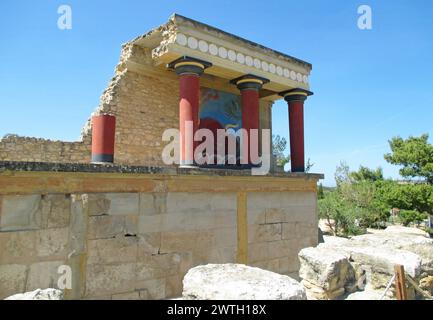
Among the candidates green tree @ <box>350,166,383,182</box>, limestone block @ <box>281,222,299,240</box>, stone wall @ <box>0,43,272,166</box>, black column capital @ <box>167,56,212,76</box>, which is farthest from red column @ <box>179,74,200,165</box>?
green tree @ <box>350,166,383,182</box>

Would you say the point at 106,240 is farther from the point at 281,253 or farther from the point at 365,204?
the point at 365,204

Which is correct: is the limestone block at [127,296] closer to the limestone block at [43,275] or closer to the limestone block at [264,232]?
the limestone block at [43,275]

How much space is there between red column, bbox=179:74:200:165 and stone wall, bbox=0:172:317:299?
66.3 inches

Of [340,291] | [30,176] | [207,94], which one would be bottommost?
[340,291]

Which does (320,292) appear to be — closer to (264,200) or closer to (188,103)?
(264,200)

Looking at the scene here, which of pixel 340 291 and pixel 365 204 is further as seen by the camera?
pixel 365 204

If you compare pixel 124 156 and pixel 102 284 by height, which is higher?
pixel 124 156

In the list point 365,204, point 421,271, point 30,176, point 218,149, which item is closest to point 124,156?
point 218,149

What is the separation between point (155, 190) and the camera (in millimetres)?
4777
